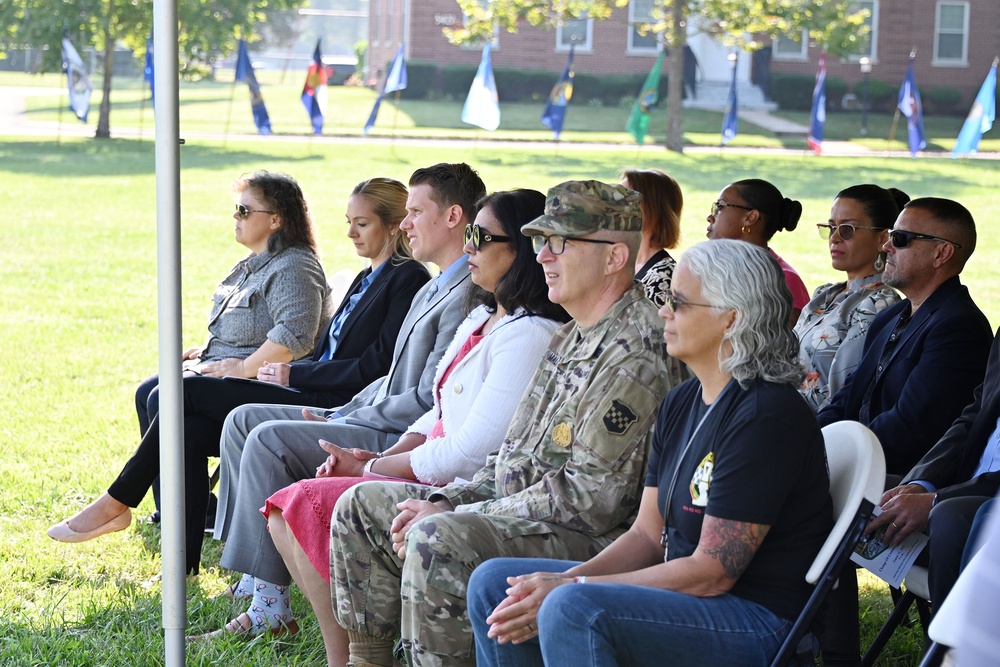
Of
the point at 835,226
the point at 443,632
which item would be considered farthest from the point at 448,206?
the point at 443,632

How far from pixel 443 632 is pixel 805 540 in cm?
93

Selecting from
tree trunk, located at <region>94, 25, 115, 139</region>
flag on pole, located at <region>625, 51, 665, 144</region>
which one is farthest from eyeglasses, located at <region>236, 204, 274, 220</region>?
tree trunk, located at <region>94, 25, 115, 139</region>

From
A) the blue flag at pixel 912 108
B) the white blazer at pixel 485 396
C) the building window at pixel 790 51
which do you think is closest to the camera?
the white blazer at pixel 485 396

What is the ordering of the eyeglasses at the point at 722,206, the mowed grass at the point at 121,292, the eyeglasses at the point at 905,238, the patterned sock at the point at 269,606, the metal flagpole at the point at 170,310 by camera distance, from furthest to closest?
1. the eyeglasses at the point at 722,206
2. the mowed grass at the point at 121,292
3. the patterned sock at the point at 269,606
4. the eyeglasses at the point at 905,238
5. the metal flagpole at the point at 170,310

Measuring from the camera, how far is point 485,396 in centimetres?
348

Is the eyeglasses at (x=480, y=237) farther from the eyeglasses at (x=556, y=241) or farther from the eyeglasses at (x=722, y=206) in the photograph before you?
the eyeglasses at (x=722, y=206)

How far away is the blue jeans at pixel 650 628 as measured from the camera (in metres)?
2.42

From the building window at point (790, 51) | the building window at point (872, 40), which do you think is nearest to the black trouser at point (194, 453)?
the building window at point (872, 40)

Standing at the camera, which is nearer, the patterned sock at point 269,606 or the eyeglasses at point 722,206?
the patterned sock at point 269,606

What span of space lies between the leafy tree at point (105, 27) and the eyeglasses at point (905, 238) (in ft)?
82.8

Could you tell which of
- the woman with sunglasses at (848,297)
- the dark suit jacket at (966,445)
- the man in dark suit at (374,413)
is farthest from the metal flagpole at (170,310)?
the woman with sunglasses at (848,297)

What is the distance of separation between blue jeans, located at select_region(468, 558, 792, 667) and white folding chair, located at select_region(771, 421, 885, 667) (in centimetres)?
5

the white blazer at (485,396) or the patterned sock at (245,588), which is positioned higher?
the white blazer at (485,396)

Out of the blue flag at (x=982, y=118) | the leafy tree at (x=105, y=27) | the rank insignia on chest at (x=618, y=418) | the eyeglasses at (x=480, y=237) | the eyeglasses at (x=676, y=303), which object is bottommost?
the rank insignia on chest at (x=618, y=418)
